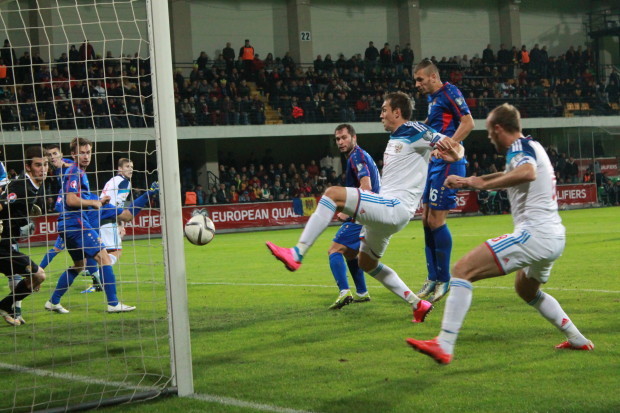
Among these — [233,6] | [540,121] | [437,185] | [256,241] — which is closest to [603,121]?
[540,121]

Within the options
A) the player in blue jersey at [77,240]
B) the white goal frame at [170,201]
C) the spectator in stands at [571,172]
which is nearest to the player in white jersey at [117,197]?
the player in blue jersey at [77,240]

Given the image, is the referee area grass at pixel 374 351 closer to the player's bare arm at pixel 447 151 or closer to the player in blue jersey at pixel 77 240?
the player in blue jersey at pixel 77 240

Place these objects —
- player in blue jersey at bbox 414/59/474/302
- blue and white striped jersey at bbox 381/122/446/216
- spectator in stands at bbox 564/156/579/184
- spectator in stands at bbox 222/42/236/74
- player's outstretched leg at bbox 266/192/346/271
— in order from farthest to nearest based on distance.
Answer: spectator in stands at bbox 564/156/579/184 → spectator in stands at bbox 222/42/236/74 → player in blue jersey at bbox 414/59/474/302 → blue and white striped jersey at bbox 381/122/446/216 → player's outstretched leg at bbox 266/192/346/271

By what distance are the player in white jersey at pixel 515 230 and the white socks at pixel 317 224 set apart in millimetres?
1271

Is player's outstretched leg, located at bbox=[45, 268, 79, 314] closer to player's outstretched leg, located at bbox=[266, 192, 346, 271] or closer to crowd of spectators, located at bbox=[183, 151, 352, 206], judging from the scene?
player's outstretched leg, located at bbox=[266, 192, 346, 271]

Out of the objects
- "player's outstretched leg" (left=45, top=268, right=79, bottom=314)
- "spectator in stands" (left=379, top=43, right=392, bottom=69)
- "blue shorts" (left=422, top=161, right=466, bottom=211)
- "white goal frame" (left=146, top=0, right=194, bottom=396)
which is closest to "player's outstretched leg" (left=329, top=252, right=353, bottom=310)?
"blue shorts" (left=422, top=161, right=466, bottom=211)

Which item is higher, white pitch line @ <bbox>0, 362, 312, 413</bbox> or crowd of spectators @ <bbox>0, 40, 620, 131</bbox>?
crowd of spectators @ <bbox>0, 40, 620, 131</bbox>

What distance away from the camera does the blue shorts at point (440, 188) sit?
9.12m

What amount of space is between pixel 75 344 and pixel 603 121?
126 feet

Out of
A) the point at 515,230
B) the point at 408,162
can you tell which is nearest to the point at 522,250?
the point at 515,230

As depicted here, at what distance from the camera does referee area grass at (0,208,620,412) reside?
495 centimetres

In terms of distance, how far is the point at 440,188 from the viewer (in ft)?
30.0

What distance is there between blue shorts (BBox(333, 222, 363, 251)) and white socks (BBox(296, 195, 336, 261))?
2.32m

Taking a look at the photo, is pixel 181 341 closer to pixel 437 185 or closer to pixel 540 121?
pixel 437 185
